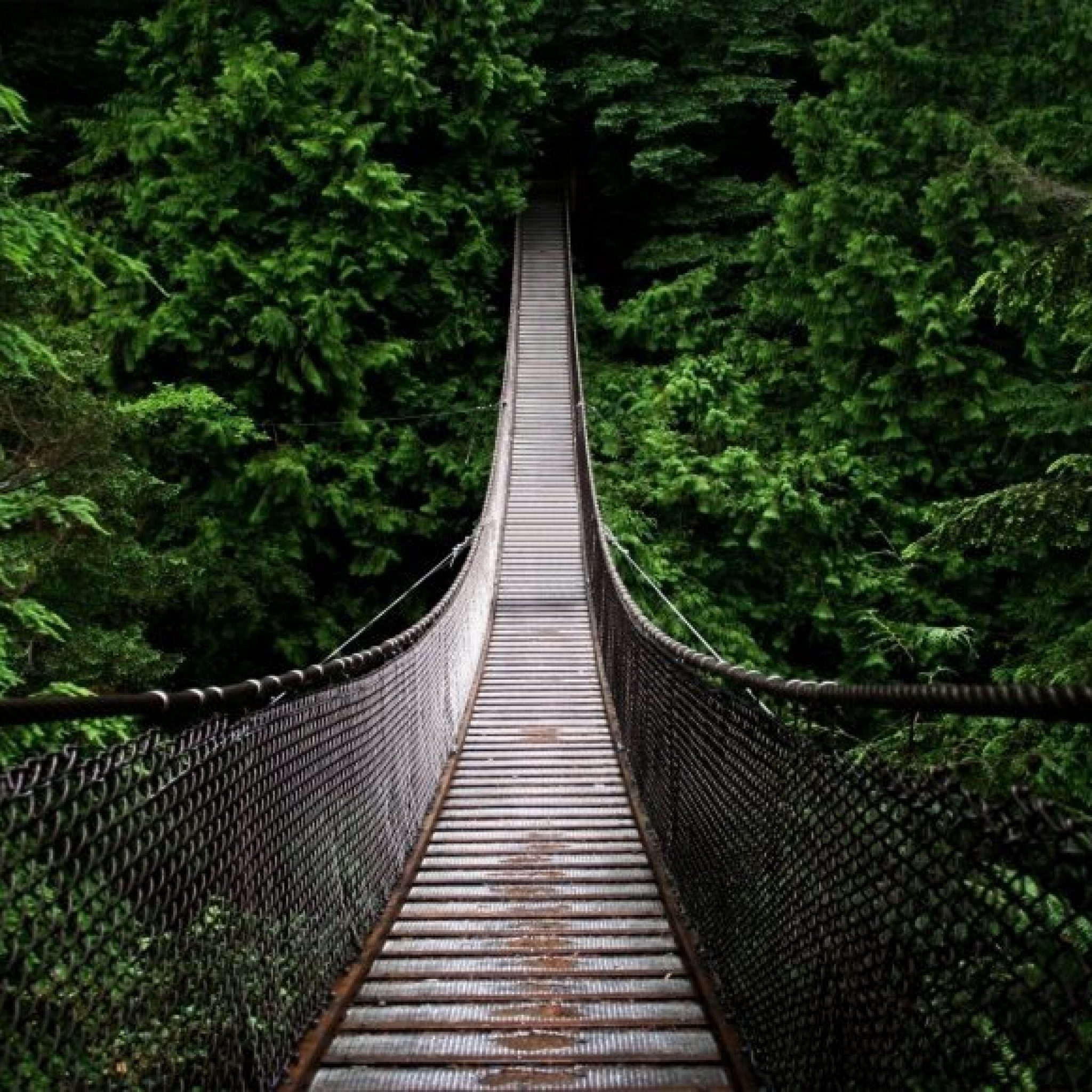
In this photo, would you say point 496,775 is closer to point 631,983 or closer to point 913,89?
point 631,983

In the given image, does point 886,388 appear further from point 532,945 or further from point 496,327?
point 532,945

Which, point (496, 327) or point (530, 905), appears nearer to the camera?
point (530, 905)

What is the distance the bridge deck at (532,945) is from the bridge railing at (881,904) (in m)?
0.26

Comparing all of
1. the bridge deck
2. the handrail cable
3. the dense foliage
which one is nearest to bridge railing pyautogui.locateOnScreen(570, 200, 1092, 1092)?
the bridge deck

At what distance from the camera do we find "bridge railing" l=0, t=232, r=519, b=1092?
1.32 metres

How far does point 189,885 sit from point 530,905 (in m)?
1.92

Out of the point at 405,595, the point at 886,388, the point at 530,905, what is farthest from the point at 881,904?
the point at 886,388

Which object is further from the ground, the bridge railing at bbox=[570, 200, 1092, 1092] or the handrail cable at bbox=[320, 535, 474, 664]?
the bridge railing at bbox=[570, 200, 1092, 1092]

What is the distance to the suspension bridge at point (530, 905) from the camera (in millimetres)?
1262

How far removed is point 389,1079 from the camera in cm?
225

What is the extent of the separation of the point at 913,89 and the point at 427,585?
316 inches

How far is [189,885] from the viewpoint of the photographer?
68.8 inches

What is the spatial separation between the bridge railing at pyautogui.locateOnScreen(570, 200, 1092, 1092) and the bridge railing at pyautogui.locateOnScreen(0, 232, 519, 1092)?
1.11 metres

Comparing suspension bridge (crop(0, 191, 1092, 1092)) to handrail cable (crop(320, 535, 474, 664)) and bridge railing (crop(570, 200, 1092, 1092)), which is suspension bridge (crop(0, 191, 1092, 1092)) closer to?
bridge railing (crop(570, 200, 1092, 1092))
